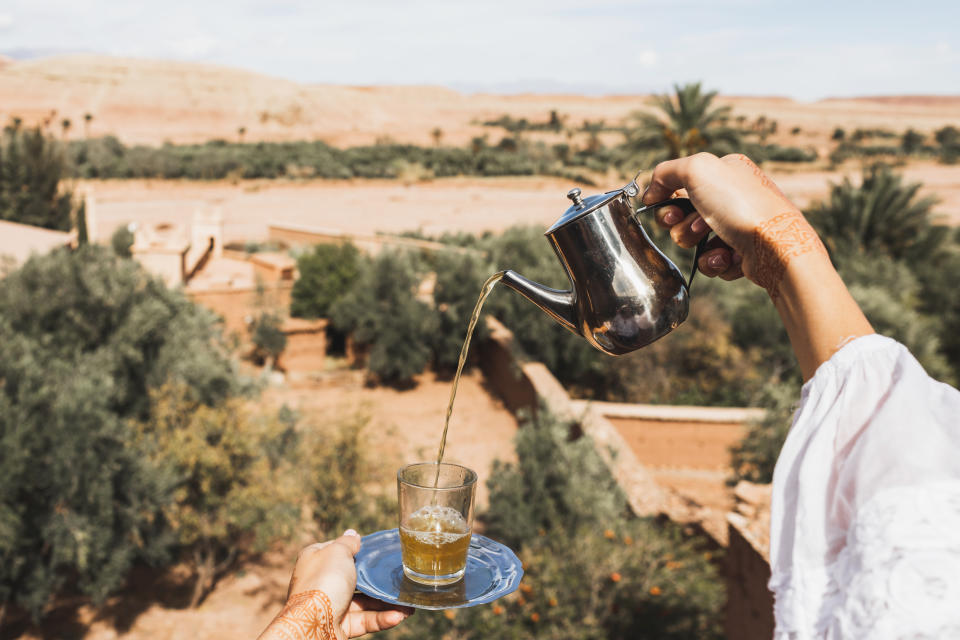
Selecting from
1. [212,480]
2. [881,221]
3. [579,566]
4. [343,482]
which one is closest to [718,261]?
[579,566]

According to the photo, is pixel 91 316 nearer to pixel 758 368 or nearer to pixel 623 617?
pixel 623 617

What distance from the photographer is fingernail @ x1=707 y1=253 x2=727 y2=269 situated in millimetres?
1513

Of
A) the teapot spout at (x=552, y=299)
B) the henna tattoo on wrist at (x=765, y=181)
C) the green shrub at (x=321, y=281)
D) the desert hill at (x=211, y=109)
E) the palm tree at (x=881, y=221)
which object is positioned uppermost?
the desert hill at (x=211, y=109)

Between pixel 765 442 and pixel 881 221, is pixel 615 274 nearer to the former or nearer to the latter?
pixel 765 442

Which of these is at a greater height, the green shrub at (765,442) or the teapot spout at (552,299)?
the teapot spout at (552,299)

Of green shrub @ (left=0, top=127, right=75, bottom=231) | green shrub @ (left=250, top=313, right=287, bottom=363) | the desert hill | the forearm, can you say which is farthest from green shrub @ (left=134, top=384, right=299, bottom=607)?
the desert hill

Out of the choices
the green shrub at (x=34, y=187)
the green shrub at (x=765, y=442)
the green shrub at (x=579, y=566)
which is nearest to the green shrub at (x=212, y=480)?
the green shrub at (x=579, y=566)

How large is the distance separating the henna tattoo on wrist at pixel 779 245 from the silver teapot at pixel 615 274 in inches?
13.9

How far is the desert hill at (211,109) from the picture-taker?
185 ft

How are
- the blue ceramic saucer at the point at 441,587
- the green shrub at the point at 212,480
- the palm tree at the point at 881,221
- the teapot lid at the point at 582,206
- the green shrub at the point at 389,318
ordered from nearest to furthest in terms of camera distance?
the blue ceramic saucer at the point at 441,587, the teapot lid at the point at 582,206, the green shrub at the point at 212,480, the green shrub at the point at 389,318, the palm tree at the point at 881,221

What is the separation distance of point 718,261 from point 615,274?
0.22m

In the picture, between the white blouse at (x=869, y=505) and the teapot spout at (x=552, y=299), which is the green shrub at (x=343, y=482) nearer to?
the teapot spout at (x=552, y=299)

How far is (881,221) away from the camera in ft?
51.3

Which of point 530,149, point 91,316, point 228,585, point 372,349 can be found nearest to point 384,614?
point 228,585
